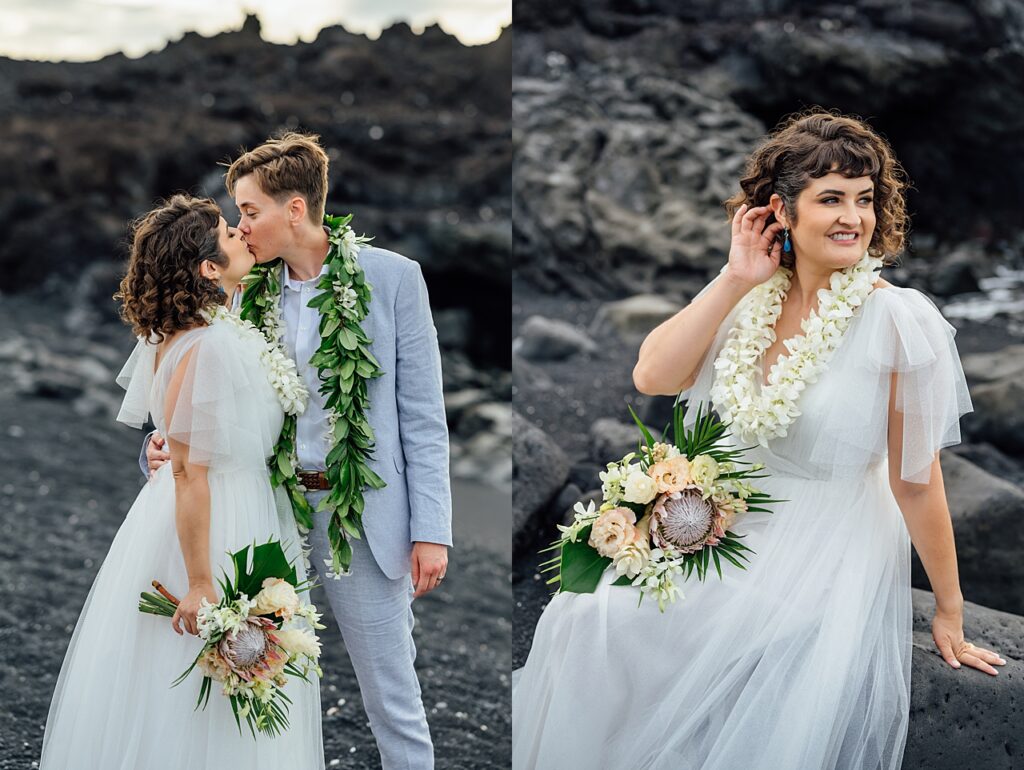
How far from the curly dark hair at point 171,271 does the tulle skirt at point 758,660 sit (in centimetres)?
120

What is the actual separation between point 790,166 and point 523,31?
1053 centimetres

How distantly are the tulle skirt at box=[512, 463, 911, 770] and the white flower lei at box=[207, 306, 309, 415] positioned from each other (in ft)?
2.81

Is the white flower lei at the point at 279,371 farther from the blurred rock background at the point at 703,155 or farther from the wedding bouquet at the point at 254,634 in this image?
the blurred rock background at the point at 703,155

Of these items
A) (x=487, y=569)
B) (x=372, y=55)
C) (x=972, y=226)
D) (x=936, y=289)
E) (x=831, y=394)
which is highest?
(x=372, y=55)

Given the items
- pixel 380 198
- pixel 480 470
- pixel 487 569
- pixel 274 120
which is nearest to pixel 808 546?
pixel 487 569

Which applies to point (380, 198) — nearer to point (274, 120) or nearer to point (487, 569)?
point (274, 120)

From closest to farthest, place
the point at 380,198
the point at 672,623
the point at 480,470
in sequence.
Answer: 1. the point at 672,623
2. the point at 480,470
3. the point at 380,198

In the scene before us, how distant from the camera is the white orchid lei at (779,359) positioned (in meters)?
2.86

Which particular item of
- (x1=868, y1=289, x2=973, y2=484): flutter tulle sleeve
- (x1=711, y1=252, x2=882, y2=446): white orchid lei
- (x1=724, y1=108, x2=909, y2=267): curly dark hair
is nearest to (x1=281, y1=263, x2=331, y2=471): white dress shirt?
(x1=711, y1=252, x2=882, y2=446): white orchid lei

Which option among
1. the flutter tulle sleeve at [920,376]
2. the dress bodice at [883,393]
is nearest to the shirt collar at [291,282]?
the dress bodice at [883,393]

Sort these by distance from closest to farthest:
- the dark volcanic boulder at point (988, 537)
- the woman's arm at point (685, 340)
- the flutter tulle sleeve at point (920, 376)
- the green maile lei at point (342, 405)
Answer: the flutter tulle sleeve at point (920, 376), the green maile lei at point (342, 405), the woman's arm at point (685, 340), the dark volcanic boulder at point (988, 537)

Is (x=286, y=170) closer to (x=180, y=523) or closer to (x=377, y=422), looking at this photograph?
(x=377, y=422)

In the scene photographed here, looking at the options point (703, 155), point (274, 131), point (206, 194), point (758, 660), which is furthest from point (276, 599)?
point (274, 131)

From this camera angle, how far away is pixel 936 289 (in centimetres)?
1142
